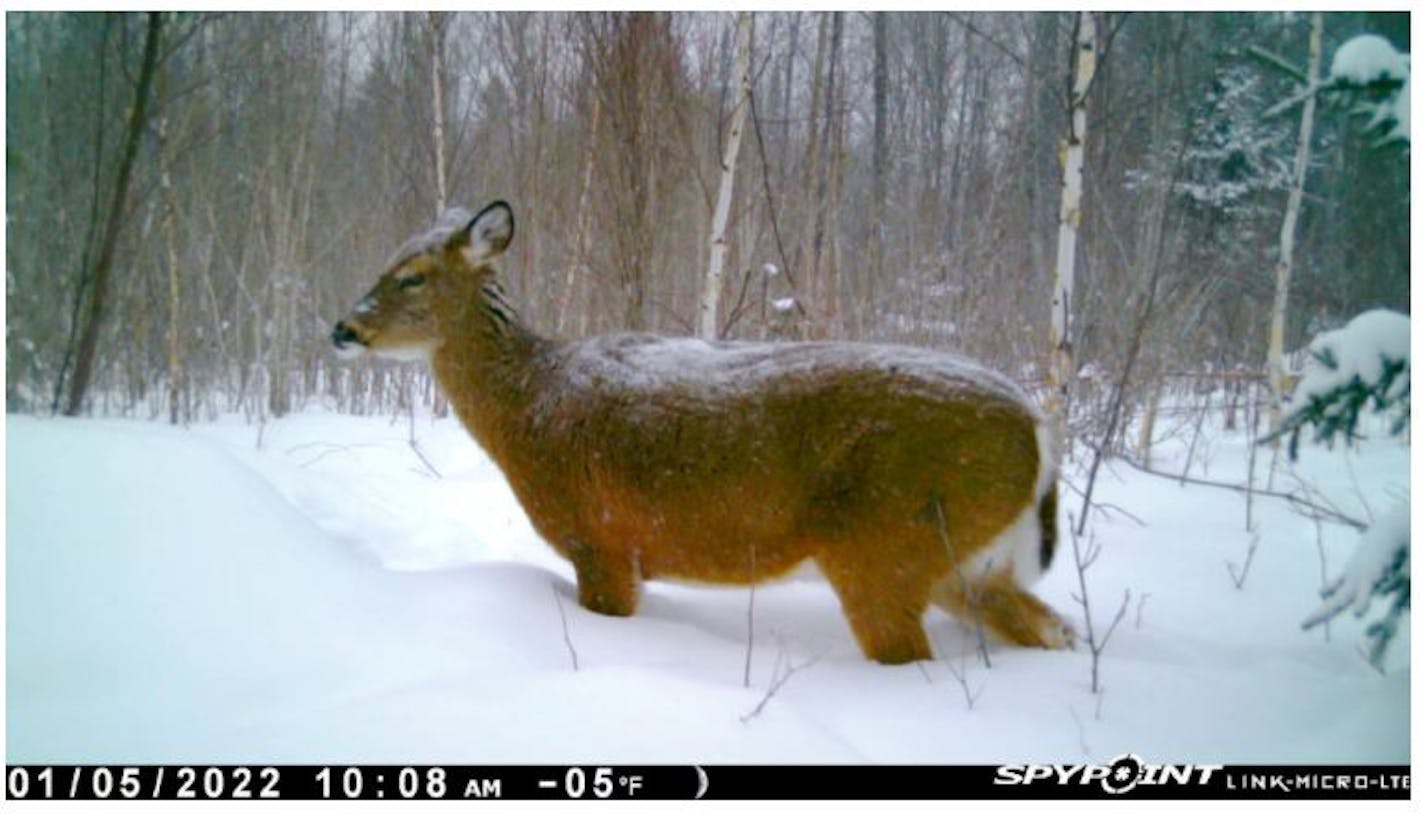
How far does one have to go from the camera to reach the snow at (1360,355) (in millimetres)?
2564

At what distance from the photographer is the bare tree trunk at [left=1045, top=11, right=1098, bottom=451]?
5656mm

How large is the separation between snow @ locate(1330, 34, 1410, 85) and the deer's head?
135 inches

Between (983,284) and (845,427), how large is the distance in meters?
6.53

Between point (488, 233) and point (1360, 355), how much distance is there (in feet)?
11.9

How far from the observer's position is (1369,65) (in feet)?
8.37

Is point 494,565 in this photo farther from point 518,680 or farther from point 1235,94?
point 1235,94

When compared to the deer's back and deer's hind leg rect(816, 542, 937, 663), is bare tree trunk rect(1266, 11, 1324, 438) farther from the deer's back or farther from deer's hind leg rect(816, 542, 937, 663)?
deer's hind leg rect(816, 542, 937, 663)

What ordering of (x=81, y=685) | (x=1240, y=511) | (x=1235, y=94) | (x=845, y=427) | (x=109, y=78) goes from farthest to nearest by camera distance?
(x=1235, y=94), (x=109, y=78), (x=1240, y=511), (x=845, y=427), (x=81, y=685)

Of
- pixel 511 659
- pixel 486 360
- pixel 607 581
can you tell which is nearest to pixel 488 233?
pixel 486 360

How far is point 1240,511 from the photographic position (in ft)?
18.7

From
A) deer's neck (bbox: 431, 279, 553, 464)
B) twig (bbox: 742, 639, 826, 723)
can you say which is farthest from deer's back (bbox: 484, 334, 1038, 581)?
twig (bbox: 742, 639, 826, 723)

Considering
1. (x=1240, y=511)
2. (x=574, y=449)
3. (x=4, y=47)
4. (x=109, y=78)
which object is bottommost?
(x=1240, y=511)

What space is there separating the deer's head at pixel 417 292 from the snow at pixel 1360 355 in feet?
11.3

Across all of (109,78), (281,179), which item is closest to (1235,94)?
(109,78)
